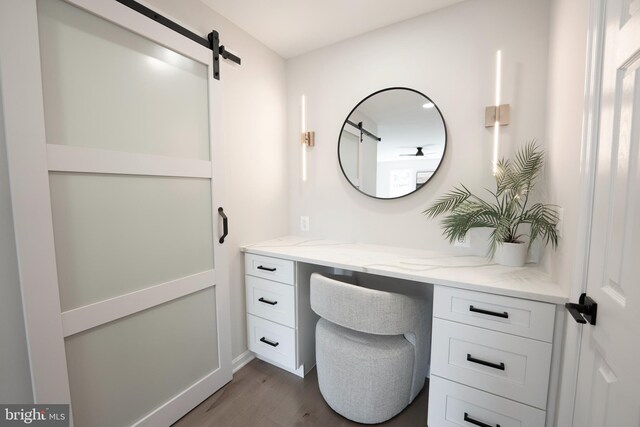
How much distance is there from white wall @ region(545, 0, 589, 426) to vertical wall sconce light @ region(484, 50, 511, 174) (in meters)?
0.22

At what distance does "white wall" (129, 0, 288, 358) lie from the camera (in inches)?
68.5

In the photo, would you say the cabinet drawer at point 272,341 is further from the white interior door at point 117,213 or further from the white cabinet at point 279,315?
the white interior door at point 117,213

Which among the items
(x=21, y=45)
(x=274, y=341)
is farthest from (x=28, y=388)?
(x=21, y=45)

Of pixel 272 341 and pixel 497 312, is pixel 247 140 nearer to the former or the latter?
pixel 272 341

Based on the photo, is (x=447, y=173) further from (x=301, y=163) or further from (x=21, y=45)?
(x=21, y=45)

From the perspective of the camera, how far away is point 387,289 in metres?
1.96

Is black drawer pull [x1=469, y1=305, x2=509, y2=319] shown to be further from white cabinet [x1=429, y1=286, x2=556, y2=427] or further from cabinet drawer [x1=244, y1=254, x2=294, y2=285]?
cabinet drawer [x1=244, y1=254, x2=294, y2=285]

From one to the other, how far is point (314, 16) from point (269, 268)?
1.72 meters

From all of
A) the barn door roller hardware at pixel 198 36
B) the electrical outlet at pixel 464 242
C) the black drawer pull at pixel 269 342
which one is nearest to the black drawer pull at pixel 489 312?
the electrical outlet at pixel 464 242

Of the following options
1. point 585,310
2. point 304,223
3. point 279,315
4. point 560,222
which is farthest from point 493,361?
point 304,223

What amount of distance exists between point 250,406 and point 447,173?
1918mm

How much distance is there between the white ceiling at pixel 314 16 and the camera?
1592mm

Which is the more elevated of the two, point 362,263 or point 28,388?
point 362,263

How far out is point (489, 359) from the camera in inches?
44.1
